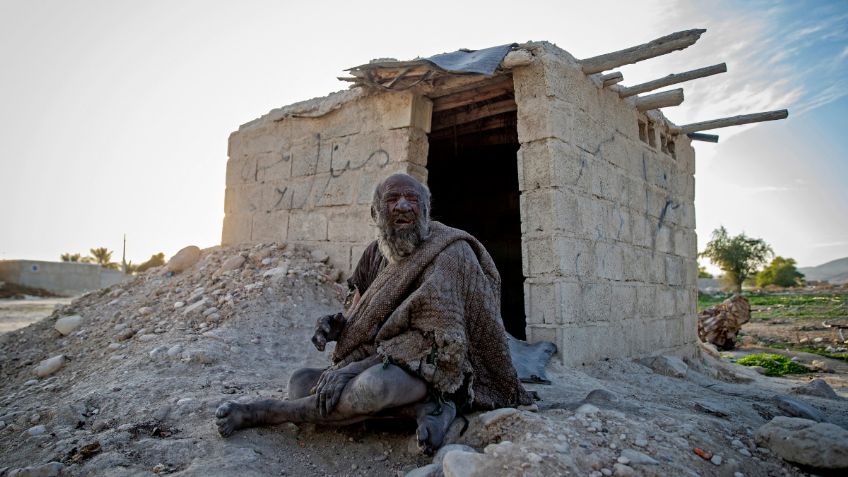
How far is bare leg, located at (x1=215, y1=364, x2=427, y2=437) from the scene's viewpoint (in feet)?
7.63

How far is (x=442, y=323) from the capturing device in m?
→ 2.44

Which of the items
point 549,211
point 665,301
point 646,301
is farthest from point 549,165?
point 665,301

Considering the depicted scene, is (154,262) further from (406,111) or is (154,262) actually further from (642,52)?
(642,52)

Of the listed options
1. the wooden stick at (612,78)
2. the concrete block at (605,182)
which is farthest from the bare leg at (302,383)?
the wooden stick at (612,78)

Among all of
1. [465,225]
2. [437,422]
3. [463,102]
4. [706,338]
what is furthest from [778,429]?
[706,338]

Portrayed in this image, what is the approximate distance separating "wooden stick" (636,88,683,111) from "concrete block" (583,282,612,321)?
2322 millimetres

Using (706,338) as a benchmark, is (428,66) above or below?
above

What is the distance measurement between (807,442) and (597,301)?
2679 mm

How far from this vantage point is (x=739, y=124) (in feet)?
20.4

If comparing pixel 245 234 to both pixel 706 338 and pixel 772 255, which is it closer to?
pixel 706 338

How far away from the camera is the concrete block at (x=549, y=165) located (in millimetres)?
4570

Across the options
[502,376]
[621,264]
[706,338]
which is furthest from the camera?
[706,338]

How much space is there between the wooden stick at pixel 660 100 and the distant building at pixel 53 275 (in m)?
22.3

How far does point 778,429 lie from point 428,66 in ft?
12.2
